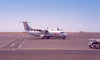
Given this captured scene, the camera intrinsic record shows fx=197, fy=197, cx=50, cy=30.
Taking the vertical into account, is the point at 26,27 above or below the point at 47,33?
above

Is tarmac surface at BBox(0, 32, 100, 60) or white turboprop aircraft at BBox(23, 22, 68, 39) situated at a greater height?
tarmac surface at BBox(0, 32, 100, 60)

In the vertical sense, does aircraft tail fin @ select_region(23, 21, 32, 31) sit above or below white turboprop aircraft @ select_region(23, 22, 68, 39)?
above

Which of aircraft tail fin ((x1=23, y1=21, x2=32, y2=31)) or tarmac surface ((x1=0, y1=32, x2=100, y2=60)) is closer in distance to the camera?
tarmac surface ((x1=0, y1=32, x2=100, y2=60))

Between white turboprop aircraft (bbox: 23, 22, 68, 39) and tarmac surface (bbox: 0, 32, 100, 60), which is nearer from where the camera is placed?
tarmac surface (bbox: 0, 32, 100, 60)

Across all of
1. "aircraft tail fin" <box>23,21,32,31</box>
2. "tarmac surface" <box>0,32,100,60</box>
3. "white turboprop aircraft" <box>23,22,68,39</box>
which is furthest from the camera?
"aircraft tail fin" <box>23,21,32,31</box>

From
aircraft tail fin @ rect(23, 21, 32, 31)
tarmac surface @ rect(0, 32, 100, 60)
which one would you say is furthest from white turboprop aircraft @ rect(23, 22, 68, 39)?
tarmac surface @ rect(0, 32, 100, 60)

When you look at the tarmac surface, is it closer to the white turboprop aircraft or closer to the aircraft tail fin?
the white turboprop aircraft

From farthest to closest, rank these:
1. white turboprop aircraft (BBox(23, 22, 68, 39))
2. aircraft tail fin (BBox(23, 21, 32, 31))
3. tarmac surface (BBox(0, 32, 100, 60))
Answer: aircraft tail fin (BBox(23, 21, 32, 31)) → white turboprop aircraft (BBox(23, 22, 68, 39)) → tarmac surface (BBox(0, 32, 100, 60))

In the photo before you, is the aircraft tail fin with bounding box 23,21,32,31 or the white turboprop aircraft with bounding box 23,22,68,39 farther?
the aircraft tail fin with bounding box 23,21,32,31
